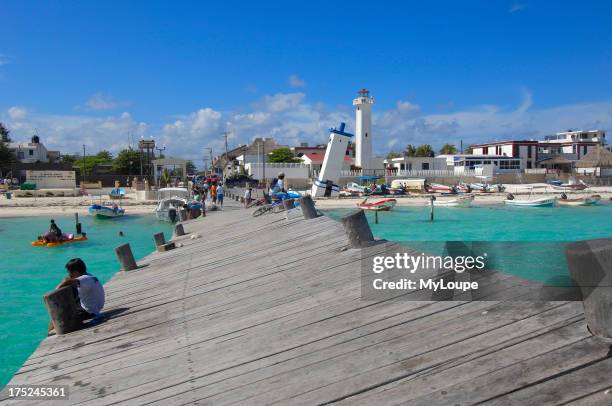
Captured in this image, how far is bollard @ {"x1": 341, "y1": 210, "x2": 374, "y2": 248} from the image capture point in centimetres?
785

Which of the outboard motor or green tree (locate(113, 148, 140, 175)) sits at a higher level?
green tree (locate(113, 148, 140, 175))

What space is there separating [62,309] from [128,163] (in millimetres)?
89862

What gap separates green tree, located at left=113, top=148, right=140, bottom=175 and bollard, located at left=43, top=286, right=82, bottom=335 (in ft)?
291

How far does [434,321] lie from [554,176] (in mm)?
76605

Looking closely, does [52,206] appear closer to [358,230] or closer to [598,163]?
[358,230]

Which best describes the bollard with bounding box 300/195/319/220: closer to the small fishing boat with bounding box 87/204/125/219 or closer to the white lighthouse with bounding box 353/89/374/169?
the small fishing boat with bounding box 87/204/125/219

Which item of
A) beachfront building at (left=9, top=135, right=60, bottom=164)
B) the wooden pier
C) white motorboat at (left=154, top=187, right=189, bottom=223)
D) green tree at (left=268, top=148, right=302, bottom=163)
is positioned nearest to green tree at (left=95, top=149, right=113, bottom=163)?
beachfront building at (left=9, top=135, right=60, bottom=164)

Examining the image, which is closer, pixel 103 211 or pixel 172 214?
pixel 172 214

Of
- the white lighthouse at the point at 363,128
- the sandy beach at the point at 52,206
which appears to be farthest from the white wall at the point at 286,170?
the sandy beach at the point at 52,206

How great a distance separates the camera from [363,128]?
73938mm

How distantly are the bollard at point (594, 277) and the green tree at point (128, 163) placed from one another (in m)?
93.0

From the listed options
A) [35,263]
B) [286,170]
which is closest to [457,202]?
[286,170]

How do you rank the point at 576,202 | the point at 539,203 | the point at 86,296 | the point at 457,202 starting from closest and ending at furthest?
the point at 86,296 < the point at 539,203 < the point at 457,202 < the point at 576,202

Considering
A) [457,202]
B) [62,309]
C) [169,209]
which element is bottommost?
[457,202]
